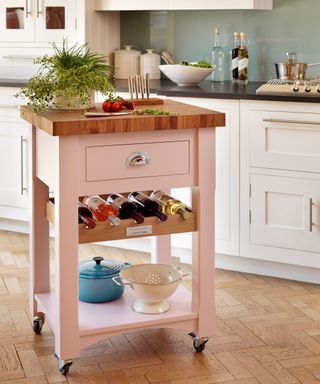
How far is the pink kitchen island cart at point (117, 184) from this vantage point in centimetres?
308

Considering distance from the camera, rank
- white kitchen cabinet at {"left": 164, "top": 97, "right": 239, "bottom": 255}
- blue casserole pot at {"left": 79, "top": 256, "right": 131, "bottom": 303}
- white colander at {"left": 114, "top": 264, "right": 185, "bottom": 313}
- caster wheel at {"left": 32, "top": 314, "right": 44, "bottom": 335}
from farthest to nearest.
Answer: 1. white kitchen cabinet at {"left": 164, "top": 97, "right": 239, "bottom": 255}
2. caster wheel at {"left": 32, "top": 314, "right": 44, "bottom": 335}
3. blue casserole pot at {"left": 79, "top": 256, "right": 131, "bottom": 303}
4. white colander at {"left": 114, "top": 264, "right": 185, "bottom": 313}

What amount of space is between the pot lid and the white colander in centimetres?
6

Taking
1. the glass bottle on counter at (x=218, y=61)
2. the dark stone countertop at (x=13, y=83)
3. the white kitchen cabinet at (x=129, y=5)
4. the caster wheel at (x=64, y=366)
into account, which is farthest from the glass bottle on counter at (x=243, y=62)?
the caster wheel at (x=64, y=366)

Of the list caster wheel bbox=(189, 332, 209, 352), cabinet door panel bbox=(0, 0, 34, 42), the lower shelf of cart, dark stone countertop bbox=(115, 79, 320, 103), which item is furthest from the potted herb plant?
cabinet door panel bbox=(0, 0, 34, 42)

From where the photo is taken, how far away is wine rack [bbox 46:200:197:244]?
3.17m

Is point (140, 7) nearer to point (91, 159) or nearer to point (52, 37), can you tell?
point (52, 37)

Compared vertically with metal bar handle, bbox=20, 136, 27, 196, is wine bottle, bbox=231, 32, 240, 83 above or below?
above

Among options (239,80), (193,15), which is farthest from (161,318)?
(193,15)

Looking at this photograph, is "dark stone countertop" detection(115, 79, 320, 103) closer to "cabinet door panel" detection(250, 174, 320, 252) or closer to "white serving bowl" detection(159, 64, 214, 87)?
"white serving bowl" detection(159, 64, 214, 87)

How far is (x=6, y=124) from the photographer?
5156 millimetres

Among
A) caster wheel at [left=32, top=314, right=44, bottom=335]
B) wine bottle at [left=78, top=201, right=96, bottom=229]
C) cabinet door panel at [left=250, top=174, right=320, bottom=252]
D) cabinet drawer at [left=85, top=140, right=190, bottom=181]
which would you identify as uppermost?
cabinet drawer at [left=85, top=140, right=190, bottom=181]

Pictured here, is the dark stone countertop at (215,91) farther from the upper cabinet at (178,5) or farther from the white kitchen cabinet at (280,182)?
the upper cabinet at (178,5)

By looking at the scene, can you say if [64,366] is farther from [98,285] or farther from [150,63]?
[150,63]

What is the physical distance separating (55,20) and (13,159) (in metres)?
0.84
